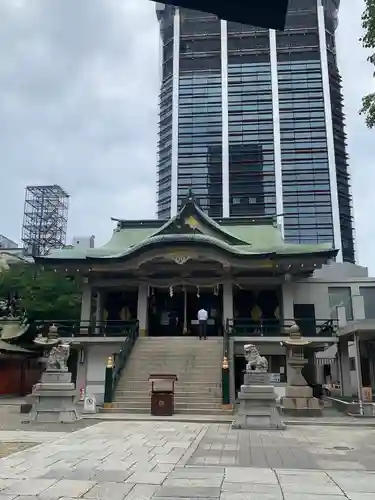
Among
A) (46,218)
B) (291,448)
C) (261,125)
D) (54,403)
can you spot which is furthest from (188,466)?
(261,125)

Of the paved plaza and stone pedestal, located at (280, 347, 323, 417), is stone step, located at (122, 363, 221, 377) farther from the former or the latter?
the paved plaza

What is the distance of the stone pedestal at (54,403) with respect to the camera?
1322cm

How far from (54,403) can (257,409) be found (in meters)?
5.83

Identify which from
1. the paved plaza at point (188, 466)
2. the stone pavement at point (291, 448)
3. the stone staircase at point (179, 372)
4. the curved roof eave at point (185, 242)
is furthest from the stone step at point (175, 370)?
the paved plaza at point (188, 466)

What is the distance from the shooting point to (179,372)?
60.9ft

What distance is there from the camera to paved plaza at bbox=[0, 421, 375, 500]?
5.26 metres

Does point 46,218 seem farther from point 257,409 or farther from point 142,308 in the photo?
point 257,409

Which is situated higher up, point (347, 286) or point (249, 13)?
point (347, 286)

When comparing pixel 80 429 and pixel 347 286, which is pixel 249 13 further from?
pixel 347 286

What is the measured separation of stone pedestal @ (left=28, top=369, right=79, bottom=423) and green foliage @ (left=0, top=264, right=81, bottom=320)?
13510 mm

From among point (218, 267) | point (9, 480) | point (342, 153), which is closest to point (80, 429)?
point (9, 480)

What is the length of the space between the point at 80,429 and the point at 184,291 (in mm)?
14743

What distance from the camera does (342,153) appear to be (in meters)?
73.8

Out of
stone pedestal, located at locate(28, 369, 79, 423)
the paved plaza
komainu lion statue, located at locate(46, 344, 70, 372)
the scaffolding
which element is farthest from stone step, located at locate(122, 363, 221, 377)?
the scaffolding
